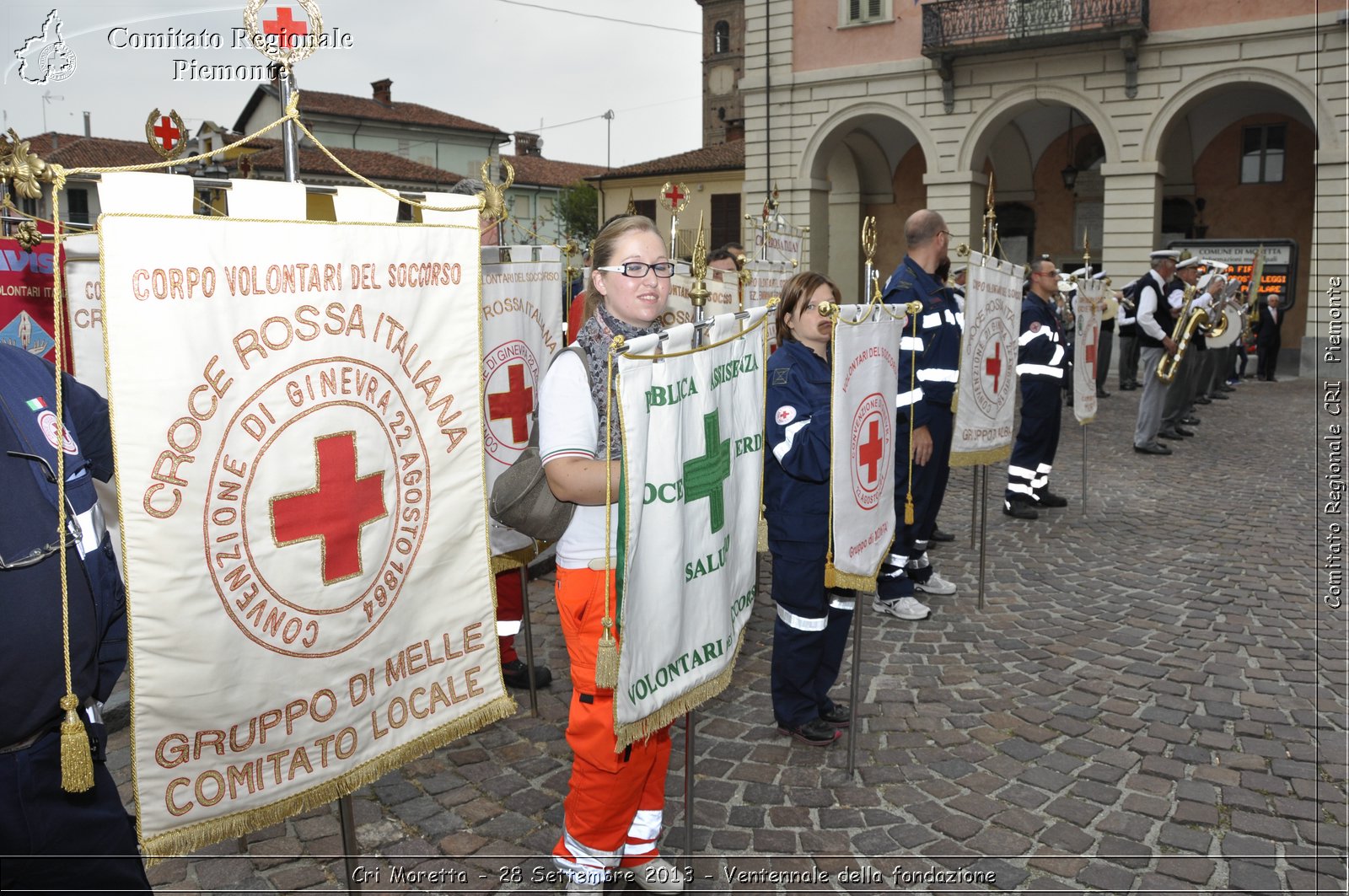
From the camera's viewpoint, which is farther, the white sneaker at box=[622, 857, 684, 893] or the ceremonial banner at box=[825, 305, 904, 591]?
the ceremonial banner at box=[825, 305, 904, 591]

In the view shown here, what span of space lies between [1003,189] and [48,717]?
29.4m

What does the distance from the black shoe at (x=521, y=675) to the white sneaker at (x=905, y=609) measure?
2.17 meters

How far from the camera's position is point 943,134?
75.7ft

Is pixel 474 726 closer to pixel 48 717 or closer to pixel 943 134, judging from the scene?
pixel 48 717

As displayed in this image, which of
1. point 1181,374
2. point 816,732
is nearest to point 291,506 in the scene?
point 816,732

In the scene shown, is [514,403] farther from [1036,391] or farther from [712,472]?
[1036,391]

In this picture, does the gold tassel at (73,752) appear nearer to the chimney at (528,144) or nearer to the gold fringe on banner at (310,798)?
the gold fringe on banner at (310,798)

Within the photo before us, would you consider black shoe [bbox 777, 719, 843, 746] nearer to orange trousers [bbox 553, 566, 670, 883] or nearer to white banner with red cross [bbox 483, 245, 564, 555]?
orange trousers [bbox 553, 566, 670, 883]

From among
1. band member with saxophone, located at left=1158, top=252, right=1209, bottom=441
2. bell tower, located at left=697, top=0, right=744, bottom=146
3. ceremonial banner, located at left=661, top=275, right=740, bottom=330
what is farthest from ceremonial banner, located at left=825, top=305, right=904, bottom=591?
bell tower, located at left=697, top=0, right=744, bottom=146

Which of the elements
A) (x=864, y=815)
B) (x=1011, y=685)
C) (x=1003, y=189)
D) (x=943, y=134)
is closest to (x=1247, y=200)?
(x=1003, y=189)

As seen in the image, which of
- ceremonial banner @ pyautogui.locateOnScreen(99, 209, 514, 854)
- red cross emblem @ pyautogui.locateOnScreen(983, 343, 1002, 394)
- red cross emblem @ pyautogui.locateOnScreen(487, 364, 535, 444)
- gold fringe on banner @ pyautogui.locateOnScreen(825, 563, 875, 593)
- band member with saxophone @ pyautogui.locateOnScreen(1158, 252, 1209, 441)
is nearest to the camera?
ceremonial banner @ pyautogui.locateOnScreen(99, 209, 514, 854)

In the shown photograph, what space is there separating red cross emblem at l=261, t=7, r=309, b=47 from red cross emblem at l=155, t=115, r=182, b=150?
2.24 m

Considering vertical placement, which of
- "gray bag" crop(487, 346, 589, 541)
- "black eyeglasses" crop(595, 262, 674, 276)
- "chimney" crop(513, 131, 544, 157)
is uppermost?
"chimney" crop(513, 131, 544, 157)

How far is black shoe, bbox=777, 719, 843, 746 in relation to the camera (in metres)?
4.06
